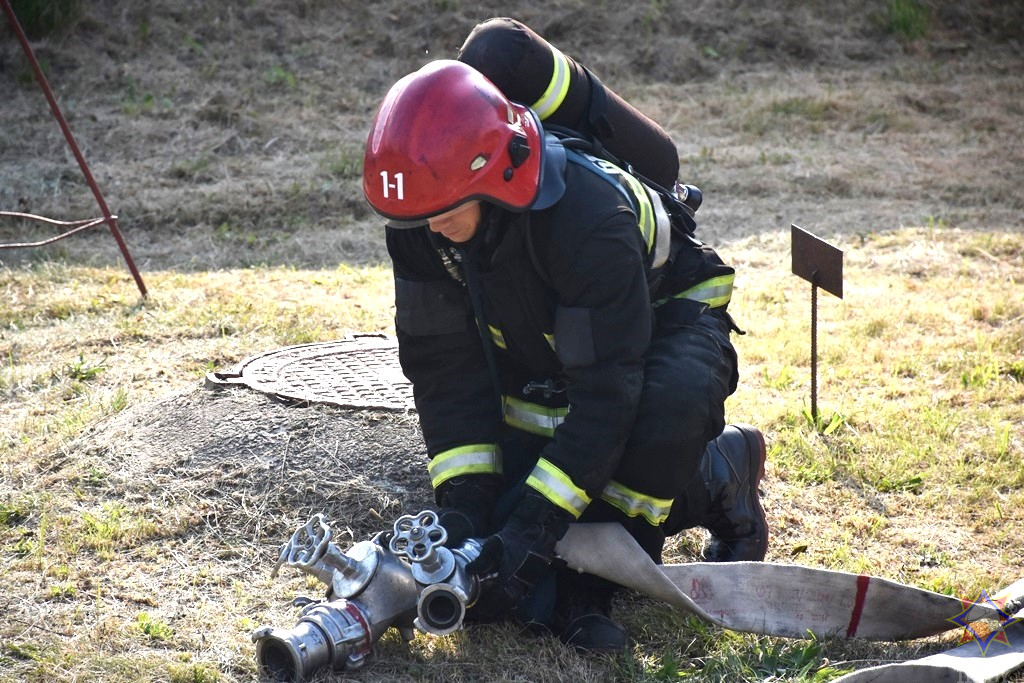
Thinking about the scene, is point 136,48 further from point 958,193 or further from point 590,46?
point 958,193

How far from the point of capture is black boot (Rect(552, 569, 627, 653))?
287cm

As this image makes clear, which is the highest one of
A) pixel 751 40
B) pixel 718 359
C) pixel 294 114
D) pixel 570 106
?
→ pixel 570 106

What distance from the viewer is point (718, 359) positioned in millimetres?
2904

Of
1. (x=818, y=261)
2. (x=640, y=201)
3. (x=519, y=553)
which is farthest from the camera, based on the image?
(x=818, y=261)

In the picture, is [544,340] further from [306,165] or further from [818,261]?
[306,165]

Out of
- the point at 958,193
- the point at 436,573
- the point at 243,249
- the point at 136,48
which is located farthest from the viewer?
the point at 136,48

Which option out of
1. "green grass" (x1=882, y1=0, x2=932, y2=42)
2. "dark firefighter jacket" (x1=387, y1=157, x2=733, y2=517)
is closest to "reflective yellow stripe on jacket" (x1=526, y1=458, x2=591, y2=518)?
"dark firefighter jacket" (x1=387, y1=157, x2=733, y2=517)

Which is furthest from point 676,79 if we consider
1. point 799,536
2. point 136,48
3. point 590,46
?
point 799,536

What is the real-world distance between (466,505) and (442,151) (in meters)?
0.97

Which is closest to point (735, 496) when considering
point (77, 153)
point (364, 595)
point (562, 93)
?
point (364, 595)

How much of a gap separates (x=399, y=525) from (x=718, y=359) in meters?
0.95

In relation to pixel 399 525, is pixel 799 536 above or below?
below

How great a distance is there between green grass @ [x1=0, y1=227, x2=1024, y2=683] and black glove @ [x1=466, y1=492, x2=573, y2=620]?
0.23m

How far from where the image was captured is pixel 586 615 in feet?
9.62
